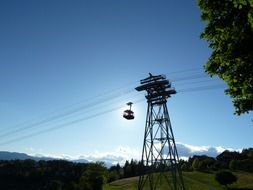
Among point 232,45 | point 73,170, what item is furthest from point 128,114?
point 73,170

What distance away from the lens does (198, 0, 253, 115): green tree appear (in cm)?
1722

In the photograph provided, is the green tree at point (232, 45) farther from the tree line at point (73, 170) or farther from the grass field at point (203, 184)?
the tree line at point (73, 170)

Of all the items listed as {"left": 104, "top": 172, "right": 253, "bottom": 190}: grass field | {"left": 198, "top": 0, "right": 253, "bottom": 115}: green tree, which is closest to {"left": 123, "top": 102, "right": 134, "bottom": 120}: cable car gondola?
{"left": 198, "top": 0, "right": 253, "bottom": 115}: green tree

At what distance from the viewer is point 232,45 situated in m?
17.7

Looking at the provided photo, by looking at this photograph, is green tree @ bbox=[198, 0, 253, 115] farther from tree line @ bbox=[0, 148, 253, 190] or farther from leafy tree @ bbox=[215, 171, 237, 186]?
tree line @ bbox=[0, 148, 253, 190]

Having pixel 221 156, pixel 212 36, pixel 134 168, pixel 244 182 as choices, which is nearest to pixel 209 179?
pixel 244 182

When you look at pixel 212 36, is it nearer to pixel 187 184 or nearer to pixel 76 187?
A: pixel 187 184

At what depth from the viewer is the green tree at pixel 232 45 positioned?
17.2m

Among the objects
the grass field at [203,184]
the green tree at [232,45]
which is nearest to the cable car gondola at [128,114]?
the green tree at [232,45]

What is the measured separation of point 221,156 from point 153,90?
150171 mm

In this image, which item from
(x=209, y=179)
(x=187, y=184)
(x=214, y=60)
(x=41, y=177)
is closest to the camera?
(x=214, y=60)

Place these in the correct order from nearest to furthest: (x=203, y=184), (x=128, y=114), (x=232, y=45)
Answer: (x=232, y=45) < (x=128, y=114) < (x=203, y=184)

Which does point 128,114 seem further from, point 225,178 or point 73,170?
Result: point 73,170

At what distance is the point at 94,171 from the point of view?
8750cm
